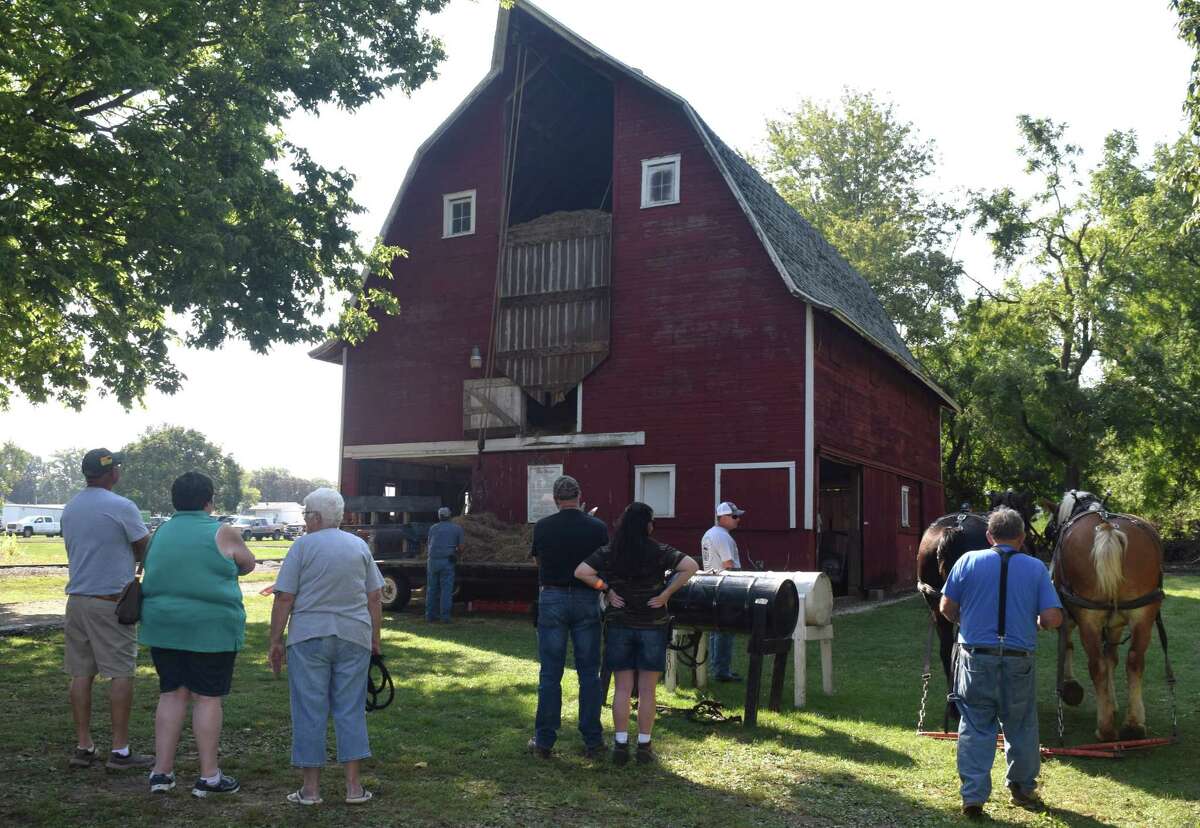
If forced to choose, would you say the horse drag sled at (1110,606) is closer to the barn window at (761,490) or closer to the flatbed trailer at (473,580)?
the flatbed trailer at (473,580)

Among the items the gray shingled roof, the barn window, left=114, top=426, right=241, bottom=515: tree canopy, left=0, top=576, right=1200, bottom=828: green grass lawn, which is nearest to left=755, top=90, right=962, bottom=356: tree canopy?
the gray shingled roof

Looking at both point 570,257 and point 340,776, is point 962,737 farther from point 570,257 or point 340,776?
point 570,257

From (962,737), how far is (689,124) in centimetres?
1516

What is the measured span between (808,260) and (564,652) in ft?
51.1

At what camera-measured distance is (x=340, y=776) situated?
673 centimetres

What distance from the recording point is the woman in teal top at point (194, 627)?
235 inches

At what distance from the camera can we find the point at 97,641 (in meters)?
6.76

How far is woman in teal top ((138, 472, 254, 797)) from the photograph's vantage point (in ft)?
19.6

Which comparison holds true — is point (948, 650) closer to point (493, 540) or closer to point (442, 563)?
point (442, 563)

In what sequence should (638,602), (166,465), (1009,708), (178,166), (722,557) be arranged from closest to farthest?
(1009,708), (638,602), (722,557), (178,166), (166,465)

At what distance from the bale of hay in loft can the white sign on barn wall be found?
0.46 m

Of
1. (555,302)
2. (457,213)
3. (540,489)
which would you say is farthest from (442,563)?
(457,213)

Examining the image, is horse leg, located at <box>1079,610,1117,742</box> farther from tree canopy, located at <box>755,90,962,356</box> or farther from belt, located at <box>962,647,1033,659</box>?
tree canopy, located at <box>755,90,962,356</box>

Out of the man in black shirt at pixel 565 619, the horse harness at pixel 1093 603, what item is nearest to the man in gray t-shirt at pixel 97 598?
the man in black shirt at pixel 565 619
